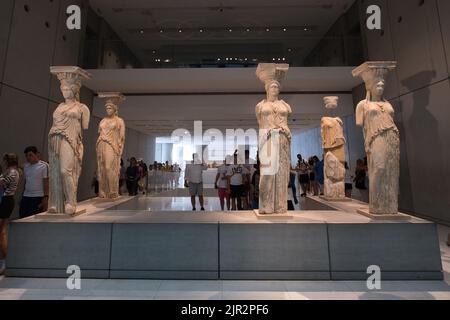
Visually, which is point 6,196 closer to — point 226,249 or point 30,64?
point 226,249

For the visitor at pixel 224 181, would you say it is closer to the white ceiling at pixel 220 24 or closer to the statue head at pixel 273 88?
the statue head at pixel 273 88

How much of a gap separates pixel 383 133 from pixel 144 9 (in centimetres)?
1001

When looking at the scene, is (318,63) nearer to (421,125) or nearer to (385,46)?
(385,46)

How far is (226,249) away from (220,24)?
10.4 metres

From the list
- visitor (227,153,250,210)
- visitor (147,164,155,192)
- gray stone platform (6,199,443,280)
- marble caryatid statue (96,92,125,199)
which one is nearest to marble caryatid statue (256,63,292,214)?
gray stone platform (6,199,443,280)

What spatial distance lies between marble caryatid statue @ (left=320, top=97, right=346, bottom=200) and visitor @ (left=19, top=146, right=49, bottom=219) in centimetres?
563

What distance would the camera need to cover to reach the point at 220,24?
10.6 m

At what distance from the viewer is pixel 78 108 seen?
3.71 metres

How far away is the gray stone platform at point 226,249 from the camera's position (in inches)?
117

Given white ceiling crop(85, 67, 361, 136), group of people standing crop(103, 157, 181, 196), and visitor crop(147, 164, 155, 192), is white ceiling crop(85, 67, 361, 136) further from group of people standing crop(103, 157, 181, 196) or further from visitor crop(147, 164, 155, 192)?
visitor crop(147, 164, 155, 192)

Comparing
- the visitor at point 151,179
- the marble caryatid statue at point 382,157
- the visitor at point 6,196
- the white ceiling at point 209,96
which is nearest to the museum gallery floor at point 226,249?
the marble caryatid statue at point 382,157

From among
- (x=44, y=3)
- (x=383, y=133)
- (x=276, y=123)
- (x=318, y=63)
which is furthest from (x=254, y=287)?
(x=44, y=3)

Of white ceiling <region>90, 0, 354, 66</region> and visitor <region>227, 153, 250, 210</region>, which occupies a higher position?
white ceiling <region>90, 0, 354, 66</region>

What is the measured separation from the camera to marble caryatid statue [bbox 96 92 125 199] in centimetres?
544
